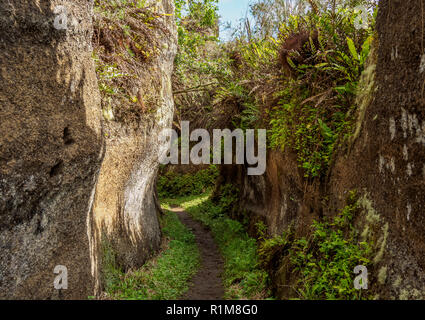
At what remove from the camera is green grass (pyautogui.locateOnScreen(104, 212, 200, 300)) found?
693 cm

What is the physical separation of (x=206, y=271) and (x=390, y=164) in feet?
22.1

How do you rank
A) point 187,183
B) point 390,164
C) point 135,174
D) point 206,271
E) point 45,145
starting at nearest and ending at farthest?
point 45,145
point 390,164
point 135,174
point 206,271
point 187,183

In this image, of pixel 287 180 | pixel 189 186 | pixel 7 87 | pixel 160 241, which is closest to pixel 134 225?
pixel 160 241

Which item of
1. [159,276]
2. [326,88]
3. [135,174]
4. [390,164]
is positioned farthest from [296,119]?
[159,276]

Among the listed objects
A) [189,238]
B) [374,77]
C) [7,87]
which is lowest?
[189,238]

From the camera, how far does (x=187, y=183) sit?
76.4 ft

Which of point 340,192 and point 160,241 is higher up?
point 340,192

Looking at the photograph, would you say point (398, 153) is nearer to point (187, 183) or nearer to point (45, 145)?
point (45, 145)

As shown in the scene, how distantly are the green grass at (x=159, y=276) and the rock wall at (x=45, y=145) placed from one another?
157 centimetres

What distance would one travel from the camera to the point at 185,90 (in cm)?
1352

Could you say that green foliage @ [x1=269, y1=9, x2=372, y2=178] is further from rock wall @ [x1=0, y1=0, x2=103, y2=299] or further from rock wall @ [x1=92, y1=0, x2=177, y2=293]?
rock wall @ [x1=0, y1=0, x2=103, y2=299]

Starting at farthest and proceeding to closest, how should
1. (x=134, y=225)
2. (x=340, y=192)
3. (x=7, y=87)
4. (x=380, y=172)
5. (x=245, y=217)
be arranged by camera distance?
1. (x=245, y=217)
2. (x=134, y=225)
3. (x=340, y=192)
4. (x=380, y=172)
5. (x=7, y=87)
